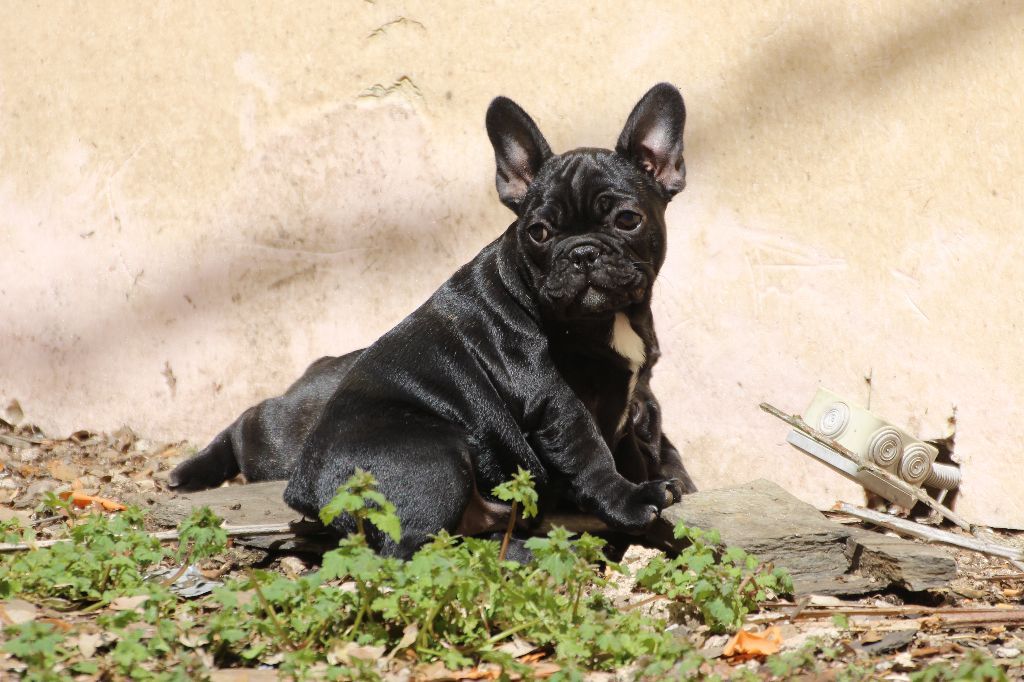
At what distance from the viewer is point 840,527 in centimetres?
446

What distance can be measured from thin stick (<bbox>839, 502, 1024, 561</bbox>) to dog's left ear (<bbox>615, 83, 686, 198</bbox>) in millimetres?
1630

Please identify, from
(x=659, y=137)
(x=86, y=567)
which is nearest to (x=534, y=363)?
(x=659, y=137)

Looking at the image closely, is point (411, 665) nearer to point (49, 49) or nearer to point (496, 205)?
point (496, 205)

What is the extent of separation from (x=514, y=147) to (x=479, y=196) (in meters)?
1.14

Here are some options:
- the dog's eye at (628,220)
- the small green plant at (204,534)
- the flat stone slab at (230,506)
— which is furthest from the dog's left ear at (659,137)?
the small green plant at (204,534)

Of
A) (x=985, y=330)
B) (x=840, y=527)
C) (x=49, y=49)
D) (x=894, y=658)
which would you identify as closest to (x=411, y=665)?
(x=894, y=658)

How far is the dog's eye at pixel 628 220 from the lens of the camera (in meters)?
4.71

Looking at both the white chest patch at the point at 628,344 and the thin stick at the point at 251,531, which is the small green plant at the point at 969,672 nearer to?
the white chest patch at the point at 628,344

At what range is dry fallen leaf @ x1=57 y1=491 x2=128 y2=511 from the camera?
5855mm

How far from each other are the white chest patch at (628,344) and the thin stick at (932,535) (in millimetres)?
1066

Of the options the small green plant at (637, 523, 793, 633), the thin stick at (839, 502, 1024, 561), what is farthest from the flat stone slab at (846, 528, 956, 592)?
the small green plant at (637, 523, 793, 633)

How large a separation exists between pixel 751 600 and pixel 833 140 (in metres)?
2.46

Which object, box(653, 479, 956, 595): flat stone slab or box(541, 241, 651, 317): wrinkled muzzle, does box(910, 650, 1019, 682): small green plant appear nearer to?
box(653, 479, 956, 595): flat stone slab

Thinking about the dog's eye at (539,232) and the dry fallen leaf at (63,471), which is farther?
the dry fallen leaf at (63,471)
